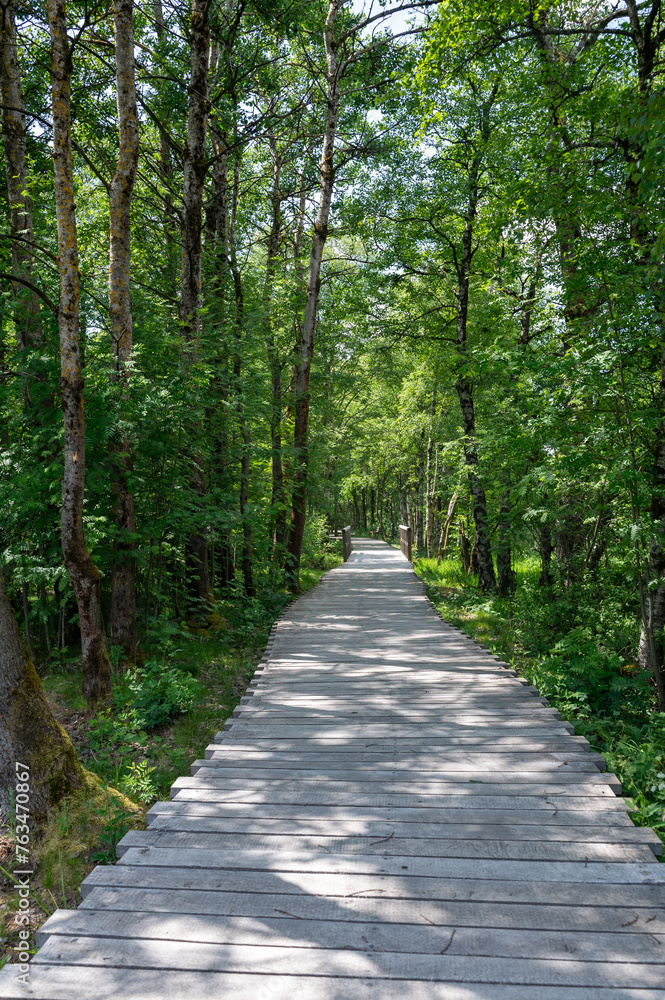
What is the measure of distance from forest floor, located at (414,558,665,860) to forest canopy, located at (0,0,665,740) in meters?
0.09

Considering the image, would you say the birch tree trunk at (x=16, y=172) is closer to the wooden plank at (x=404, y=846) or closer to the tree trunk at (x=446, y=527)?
the wooden plank at (x=404, y=846)

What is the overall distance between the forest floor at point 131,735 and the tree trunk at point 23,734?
6.4 inches

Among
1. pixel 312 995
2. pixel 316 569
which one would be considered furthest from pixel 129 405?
pixel 316 569

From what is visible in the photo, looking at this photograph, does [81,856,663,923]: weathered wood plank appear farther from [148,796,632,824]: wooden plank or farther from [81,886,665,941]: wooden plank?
[148,796,632,824]: wooden plank

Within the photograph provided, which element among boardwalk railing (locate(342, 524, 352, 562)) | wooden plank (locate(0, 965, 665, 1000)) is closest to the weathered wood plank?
wooden plank (locate(0, 965, 665, 1000))

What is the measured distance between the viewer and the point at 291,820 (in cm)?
303

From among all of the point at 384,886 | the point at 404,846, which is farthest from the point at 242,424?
the point at 384,886

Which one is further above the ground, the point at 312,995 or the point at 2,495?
the point at 2,495

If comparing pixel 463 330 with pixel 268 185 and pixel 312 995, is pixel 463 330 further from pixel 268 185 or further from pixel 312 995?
pixel 312 995

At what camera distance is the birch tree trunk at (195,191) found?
785cm

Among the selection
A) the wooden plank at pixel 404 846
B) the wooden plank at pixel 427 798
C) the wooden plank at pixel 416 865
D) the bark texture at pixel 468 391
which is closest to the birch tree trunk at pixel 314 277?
the bark texture at pixel 468 391

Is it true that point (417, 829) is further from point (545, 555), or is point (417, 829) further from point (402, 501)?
point (402, 501)

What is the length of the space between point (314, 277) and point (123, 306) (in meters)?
6.95

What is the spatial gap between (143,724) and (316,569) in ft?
48.1
